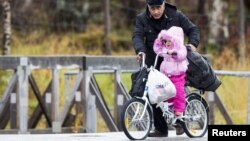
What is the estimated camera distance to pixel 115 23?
116 feet

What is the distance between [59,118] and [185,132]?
15.0 ft

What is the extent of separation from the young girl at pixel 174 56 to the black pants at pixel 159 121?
34 cm

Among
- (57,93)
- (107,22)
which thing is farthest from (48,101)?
(107,22)

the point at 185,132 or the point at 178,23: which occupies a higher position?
the point at 178,23

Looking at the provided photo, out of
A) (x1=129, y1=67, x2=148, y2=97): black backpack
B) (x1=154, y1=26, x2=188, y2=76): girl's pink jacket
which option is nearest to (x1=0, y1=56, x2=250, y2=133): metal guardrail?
(x1=154, y1=26, x2=188, y2=76): girl's pink jacket

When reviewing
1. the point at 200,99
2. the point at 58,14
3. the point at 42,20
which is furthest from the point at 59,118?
the point at 58,14

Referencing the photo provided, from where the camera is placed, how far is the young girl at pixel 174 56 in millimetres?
12141

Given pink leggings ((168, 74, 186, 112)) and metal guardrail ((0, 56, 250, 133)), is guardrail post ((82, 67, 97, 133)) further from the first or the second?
pink leggings ((168, 74, 186, 112))

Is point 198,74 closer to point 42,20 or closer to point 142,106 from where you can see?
point 142,106

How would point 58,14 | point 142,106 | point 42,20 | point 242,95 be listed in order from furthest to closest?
point 58,14, point 42,20, point 242,95, point 142,106

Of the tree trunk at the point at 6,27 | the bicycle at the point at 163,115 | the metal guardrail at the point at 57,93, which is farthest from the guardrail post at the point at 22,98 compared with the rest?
the tree trunk at the point at 6,27

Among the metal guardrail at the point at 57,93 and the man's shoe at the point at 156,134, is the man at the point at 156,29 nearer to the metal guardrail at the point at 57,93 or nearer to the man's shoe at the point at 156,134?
the man's shoe at the point at 156,134

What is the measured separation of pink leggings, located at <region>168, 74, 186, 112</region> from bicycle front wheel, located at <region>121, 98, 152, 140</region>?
0.52 meters

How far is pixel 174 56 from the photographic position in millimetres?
12125
